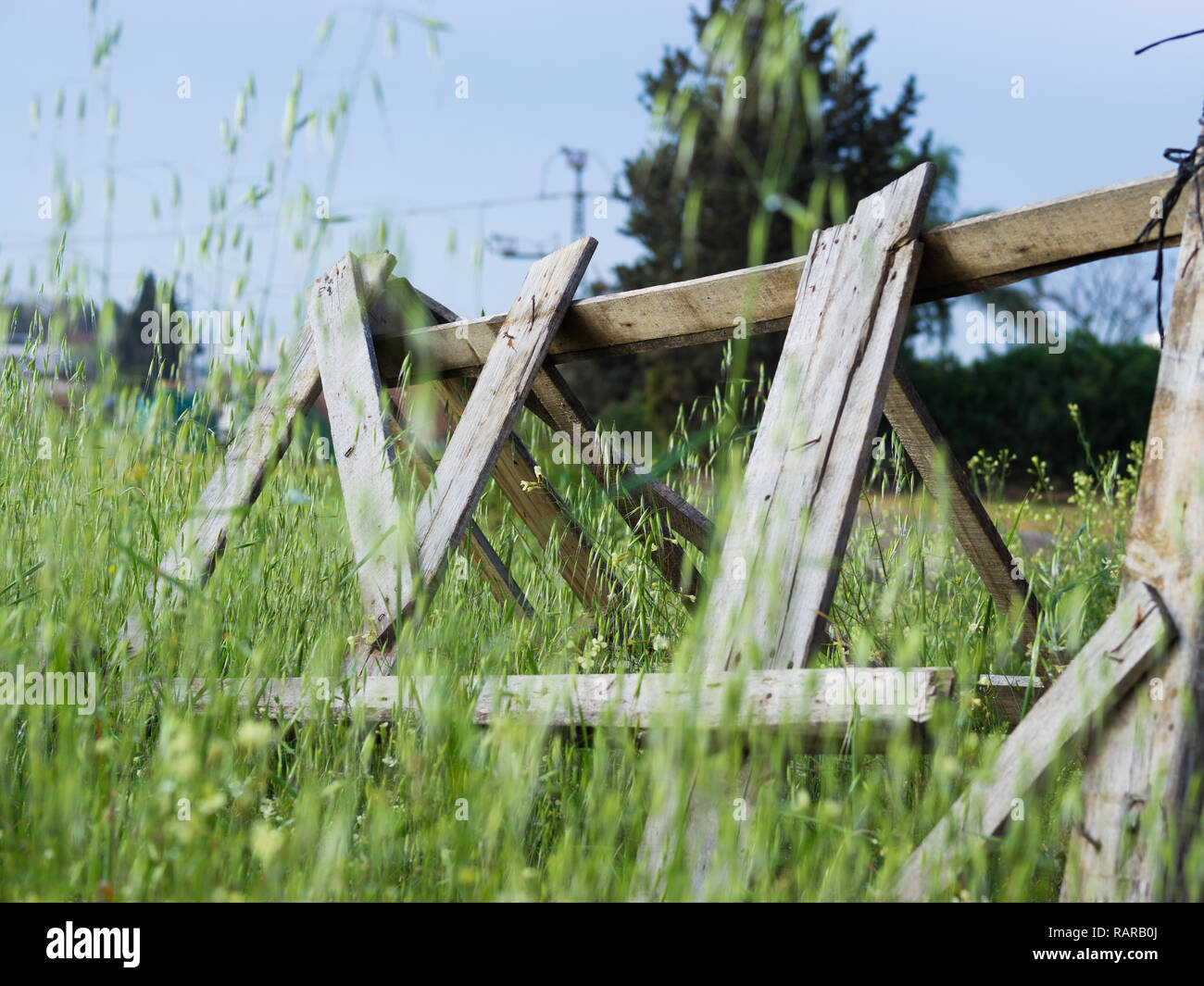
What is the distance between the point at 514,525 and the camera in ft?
11.2

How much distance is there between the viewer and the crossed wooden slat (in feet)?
5.27

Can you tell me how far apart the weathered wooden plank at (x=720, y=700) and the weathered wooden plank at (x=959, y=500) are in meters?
1.10

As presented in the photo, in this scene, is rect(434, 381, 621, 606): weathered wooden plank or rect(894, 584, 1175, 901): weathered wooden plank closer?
rect(894, 584, 1175, 901): weathered wooden plank

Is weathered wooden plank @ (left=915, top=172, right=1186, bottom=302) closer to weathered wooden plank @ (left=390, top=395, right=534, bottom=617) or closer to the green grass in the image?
the green grass

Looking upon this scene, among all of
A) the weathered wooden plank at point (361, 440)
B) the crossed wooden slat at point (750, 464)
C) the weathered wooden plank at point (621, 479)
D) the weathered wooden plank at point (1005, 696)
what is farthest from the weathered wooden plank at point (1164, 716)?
the weathered wooden plank at point (621, 479)

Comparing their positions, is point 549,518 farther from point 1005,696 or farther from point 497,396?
point 1005,696

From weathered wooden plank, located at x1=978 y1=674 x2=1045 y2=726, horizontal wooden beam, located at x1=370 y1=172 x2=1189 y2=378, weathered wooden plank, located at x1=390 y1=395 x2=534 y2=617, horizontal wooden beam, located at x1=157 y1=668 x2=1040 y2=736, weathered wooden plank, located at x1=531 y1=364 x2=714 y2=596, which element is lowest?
weathered wooden plank, located at x1=978 y1=674 x2=1045 y2=726

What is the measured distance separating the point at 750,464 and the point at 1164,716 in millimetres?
870

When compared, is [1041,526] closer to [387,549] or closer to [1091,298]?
[387,549]

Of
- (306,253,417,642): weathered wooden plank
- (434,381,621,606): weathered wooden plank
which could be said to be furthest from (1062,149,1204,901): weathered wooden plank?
(434,381,621,606): weathered wooden plank

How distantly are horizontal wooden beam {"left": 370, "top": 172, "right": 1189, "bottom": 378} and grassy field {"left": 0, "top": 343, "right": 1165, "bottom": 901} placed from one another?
1.58 ft

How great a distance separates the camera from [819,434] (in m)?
2.04
